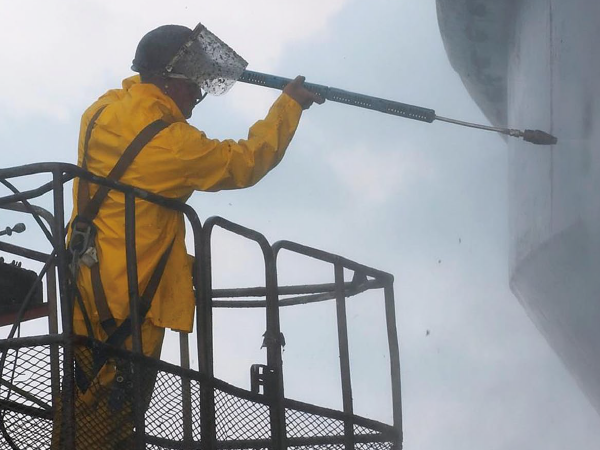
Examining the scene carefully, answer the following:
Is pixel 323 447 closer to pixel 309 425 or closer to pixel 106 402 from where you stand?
pixel 309 425

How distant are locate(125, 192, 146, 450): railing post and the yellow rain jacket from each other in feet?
0.34

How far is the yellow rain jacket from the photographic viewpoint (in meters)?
3.05

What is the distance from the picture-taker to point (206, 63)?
11.3 ft

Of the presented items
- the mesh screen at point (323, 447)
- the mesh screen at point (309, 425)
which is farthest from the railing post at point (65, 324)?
the mesh screen at point (323, 447)

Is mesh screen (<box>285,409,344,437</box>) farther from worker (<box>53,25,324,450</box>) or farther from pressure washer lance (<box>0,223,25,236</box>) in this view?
pressure washer lance (<box>0,223,25,236</box>)

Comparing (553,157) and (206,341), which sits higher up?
(553,157)

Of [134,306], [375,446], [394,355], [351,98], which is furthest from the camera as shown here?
[351,98]

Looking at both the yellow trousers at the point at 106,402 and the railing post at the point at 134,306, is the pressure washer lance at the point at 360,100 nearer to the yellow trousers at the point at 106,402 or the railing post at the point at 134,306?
the railing post at the point at 134,306

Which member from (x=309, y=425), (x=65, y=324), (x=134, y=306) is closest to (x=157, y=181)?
(x=134, y=306)

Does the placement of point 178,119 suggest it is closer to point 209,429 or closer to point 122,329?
point 122,329

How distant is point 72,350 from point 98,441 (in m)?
0.45

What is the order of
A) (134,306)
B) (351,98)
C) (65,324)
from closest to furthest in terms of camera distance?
(65,324) → (134,306) → (351,98)

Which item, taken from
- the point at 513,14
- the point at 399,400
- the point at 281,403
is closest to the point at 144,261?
the point at 281,403

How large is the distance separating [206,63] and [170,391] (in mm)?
1223
